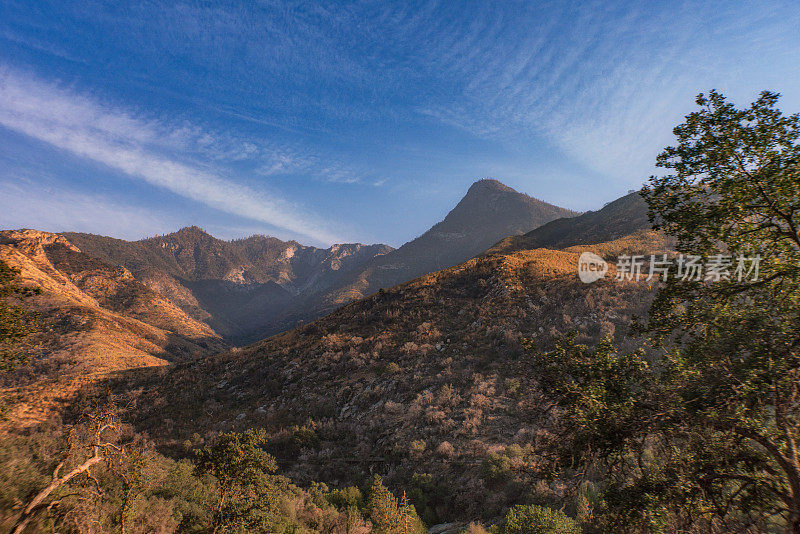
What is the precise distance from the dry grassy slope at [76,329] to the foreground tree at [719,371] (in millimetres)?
10080

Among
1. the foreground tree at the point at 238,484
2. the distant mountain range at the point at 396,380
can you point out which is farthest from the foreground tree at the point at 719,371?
the foreground tree at the point at 238,484

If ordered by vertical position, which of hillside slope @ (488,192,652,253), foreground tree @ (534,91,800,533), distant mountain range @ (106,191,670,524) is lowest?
distant mountain range @ (106,191,670,524)

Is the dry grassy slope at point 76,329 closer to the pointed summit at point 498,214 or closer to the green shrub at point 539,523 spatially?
the green shrub at point 539,523

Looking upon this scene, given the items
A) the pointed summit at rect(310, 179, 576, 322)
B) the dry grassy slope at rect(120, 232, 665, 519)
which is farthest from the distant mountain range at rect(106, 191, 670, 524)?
the pointed summit at rect(310, 179, 576, 322)

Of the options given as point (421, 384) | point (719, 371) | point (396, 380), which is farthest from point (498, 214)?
point (719, 371)

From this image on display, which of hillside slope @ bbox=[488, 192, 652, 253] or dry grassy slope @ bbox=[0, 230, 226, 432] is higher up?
hillside slope @ bbox=[488, 192, 652, 253]

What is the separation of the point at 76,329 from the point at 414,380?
202ft

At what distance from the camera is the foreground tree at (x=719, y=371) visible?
4566 mm

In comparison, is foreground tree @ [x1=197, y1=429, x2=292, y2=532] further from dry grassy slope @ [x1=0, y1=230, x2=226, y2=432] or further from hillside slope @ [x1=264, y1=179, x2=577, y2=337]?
hillside slope @ [x1=264, y1=179, x2=577, y2=337]

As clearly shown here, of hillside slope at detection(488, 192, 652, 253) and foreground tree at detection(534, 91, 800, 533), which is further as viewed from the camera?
hillside slope at detection(488, 192, 652, 253)

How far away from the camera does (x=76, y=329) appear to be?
169 ft

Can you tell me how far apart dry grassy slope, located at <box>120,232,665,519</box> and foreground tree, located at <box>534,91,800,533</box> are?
508 cm

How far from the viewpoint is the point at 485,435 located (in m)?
17.8

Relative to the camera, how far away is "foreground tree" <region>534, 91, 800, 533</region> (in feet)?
15.0
